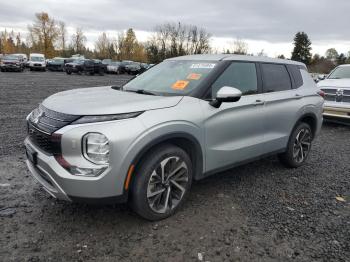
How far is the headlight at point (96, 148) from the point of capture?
9.30 ft

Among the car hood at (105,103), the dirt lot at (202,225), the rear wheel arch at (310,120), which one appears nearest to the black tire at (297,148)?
the rear wheel arch at (310,120)

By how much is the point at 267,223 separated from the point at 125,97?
2075mm

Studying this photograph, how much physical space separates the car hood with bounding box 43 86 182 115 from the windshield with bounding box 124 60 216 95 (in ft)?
1.03

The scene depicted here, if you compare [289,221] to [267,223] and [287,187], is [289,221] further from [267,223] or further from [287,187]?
[287,187]

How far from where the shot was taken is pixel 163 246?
9.80ft

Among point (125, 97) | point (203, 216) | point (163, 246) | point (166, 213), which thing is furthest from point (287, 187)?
point (125, 97)

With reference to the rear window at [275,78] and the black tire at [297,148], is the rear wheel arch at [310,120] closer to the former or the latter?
the black tire at [297,148]

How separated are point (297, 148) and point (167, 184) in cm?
278

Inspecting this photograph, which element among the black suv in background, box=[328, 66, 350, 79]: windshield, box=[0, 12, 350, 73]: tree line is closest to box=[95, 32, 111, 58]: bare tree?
box=[0, 12, 350, 73]: tree line

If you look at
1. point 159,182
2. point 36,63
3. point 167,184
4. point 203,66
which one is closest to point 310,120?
point 203,66

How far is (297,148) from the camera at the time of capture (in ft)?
17.1

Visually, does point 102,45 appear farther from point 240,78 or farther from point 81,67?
point 240,78

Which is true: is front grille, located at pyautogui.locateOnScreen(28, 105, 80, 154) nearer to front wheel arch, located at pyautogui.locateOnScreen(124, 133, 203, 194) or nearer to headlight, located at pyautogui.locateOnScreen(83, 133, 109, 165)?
headlight, located at pyautogui.locateOnScreen(83, 133, 109, 165)

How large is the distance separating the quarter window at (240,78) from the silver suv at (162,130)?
14 millimetres
